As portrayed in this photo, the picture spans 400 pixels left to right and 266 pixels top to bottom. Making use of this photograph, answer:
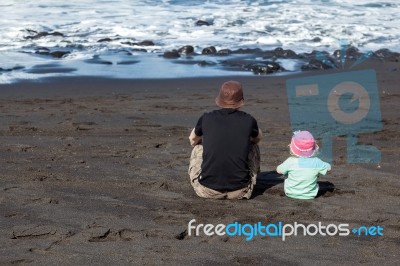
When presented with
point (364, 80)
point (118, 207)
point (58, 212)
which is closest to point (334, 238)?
point (118, 207)

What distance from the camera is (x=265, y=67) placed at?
11938 millimetres

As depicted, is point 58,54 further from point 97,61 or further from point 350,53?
point 350,53

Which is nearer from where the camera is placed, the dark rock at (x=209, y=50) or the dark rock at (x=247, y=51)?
the dark rock at (x=209, y=50)

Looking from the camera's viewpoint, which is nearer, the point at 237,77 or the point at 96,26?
the point at 237,77

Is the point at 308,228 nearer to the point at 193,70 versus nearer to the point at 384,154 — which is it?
the point at 384,154

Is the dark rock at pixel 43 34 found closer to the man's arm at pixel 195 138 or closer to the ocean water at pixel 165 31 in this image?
the ocean water at pixel 165 31

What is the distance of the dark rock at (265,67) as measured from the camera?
11.9m

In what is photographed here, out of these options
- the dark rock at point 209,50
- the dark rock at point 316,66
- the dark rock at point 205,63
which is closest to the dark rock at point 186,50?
the dark rock at point 209,50

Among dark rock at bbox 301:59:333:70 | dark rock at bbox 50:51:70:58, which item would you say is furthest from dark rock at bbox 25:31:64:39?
dark rock at bbox 301:59:333:70

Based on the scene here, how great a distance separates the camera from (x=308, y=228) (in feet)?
15.3

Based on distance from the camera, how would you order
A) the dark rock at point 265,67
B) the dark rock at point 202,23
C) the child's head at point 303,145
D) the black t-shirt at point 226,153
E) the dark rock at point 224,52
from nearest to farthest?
the black t-shirt at point 226,153 < the child's head at point 303,145 < the dark rock at point 265,67 < the dark rock at point 224,52 < the dark rock at point 202,23

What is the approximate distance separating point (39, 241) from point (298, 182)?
1913 mm

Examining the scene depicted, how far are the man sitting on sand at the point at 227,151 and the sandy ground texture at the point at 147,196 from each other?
93mm

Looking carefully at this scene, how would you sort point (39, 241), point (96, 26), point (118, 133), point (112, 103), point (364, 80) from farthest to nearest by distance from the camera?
point (96, 26)
point (364, 80)
point (112, 103)
point (118, 133)
point (39, 241)
